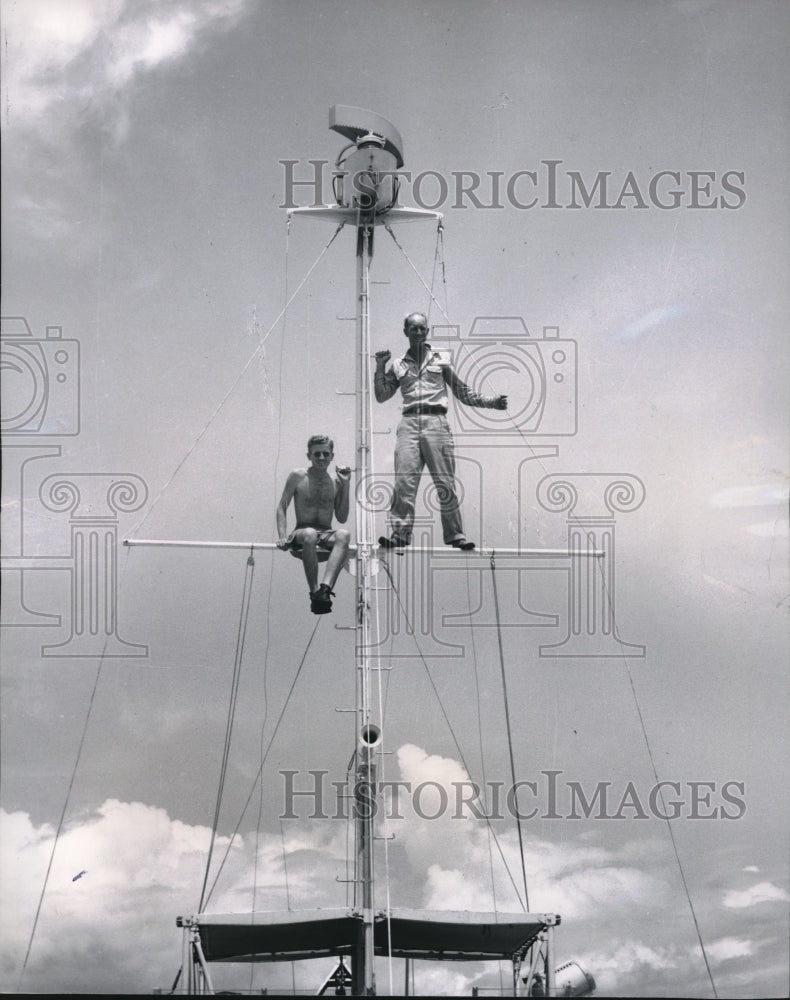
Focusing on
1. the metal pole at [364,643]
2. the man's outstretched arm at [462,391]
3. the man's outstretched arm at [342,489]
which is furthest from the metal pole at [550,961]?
the man's outstretched arm at [462,391]

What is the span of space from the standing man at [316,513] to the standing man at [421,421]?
279 mm

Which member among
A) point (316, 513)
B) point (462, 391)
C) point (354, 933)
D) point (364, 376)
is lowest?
point (354, 933)

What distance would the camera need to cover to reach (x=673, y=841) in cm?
725

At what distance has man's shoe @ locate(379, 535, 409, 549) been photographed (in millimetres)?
7441

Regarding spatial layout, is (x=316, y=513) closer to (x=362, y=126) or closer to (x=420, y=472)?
(x=420, y=472)

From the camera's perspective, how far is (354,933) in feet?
22.8

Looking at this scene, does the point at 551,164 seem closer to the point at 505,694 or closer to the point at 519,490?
the point at 519,490

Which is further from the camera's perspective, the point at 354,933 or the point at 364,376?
the point at 364,376

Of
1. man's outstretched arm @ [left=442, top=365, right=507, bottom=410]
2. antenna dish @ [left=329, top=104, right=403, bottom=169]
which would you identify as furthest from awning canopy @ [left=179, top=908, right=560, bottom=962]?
antenna dish @ [left=329, top=104, right=403, bottom=169]

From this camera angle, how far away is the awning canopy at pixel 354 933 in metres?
6.84

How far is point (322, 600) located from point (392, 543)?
1.66 feet

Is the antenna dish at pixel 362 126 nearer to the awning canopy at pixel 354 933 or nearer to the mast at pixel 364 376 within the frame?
the mast at pixel 364 376

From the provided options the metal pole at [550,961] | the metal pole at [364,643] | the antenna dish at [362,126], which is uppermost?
the antenna dish at [362,126]

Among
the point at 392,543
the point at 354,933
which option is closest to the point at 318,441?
the point at 392,543
